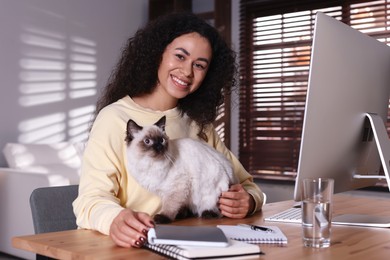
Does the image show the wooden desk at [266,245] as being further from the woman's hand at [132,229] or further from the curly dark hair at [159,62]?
the curly dark hair at [159,62]

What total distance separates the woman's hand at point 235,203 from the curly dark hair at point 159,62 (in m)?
0.33

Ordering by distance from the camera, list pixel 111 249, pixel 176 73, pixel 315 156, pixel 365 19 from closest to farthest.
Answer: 1. pixel 111 249
2. pixel 315 156
3. pixel 176 73
4. pixel 365 19

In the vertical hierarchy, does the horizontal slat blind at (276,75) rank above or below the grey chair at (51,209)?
above

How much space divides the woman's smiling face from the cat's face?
0.28 metres

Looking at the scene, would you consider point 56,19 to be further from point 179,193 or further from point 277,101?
point 179,193

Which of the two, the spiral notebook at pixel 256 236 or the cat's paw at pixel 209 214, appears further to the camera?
the cat's paw at pixel 209 214

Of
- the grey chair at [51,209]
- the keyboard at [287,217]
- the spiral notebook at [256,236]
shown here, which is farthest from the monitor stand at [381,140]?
the grey chair at [51,209]

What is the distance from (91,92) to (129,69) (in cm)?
349

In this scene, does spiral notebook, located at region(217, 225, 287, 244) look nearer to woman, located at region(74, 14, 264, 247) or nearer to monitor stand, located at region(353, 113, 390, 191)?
woman, located at region(74, 14, 264, 247)

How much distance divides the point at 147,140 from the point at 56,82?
3.63m

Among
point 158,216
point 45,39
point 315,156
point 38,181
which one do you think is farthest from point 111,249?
point 45,39

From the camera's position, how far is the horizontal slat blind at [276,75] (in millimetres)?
4762

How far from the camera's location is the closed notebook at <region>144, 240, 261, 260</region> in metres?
1.03

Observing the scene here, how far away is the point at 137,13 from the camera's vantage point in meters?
5.71
